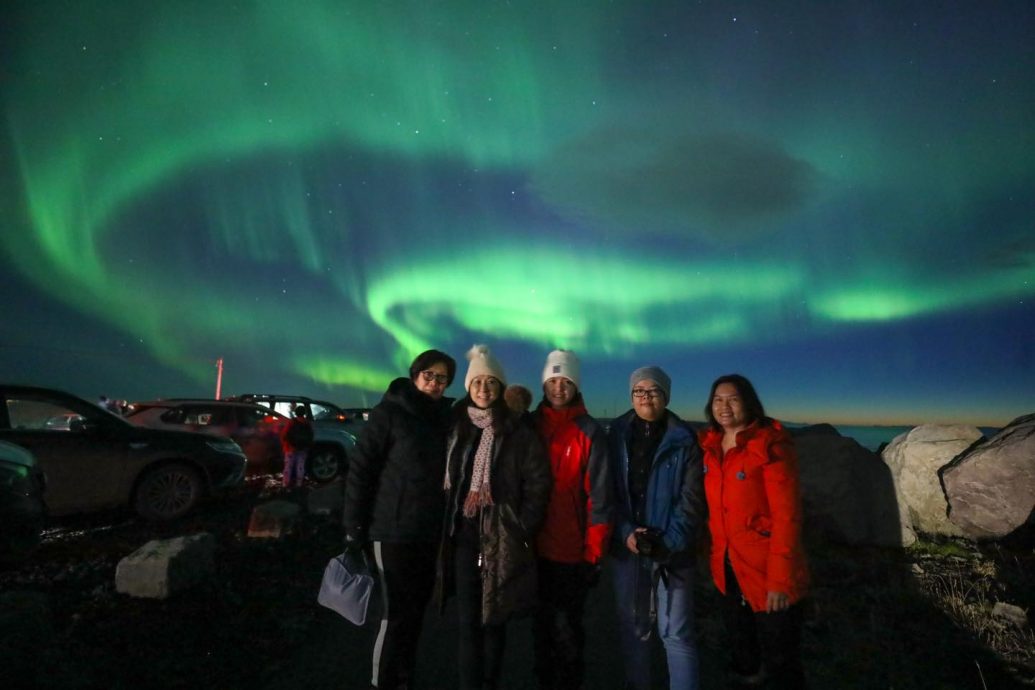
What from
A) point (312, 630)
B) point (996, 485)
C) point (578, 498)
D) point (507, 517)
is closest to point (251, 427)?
point (312, 630)

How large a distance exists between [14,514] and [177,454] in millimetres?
2974

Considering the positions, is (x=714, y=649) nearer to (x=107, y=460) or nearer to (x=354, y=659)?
(x=354, y=659)

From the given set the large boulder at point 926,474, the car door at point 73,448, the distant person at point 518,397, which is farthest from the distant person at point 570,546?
the car door at point 73,448

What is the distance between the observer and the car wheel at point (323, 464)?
11.2 metres

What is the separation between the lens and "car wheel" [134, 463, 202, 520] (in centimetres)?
690

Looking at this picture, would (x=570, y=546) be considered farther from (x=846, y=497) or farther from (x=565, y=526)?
(x=846, y=497)

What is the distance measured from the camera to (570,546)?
2.85 m

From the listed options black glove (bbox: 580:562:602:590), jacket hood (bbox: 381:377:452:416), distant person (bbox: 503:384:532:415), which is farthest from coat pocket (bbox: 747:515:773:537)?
jacket hood (bbox: 381:377:452:416)

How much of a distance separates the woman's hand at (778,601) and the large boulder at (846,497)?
512 centimetres

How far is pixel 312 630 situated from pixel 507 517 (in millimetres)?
2509

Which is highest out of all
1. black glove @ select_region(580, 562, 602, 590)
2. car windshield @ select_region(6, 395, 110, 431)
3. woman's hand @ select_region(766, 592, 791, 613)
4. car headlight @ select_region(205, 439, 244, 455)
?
car windshield @ select_region(6, 395, 110, 431)

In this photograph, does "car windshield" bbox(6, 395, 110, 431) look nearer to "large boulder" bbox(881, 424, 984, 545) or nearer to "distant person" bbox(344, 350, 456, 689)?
"distant person" bbox(344, 350, 456, 689)

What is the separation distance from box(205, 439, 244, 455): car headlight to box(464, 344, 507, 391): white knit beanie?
6338 millimetres

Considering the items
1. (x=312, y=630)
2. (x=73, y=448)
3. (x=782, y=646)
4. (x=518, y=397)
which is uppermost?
(x=518, y=397)
